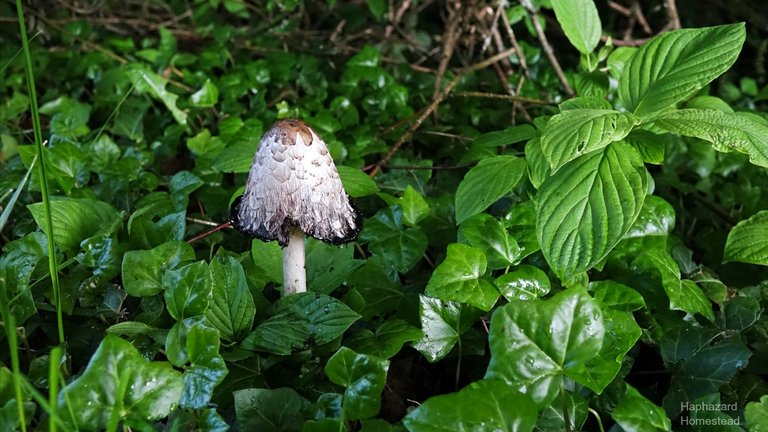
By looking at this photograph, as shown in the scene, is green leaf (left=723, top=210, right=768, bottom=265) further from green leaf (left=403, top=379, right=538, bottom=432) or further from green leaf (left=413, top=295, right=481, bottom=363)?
green leaf (left=403, top=379, right=538, bottom=432)

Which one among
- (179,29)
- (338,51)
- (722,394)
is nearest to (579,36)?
(722,394)

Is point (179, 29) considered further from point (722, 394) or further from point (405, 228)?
point (722, 394)

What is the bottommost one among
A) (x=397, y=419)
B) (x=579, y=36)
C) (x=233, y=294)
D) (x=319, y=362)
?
(x=397, y=419)

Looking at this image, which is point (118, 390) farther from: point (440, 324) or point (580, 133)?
point (580, 133)

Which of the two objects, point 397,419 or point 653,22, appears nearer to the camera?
point 397,419

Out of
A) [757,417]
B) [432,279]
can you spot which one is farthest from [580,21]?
[757,417]

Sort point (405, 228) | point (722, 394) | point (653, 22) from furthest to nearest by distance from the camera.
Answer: point (653, 22) → point (405, 228) → point (722, 394)
